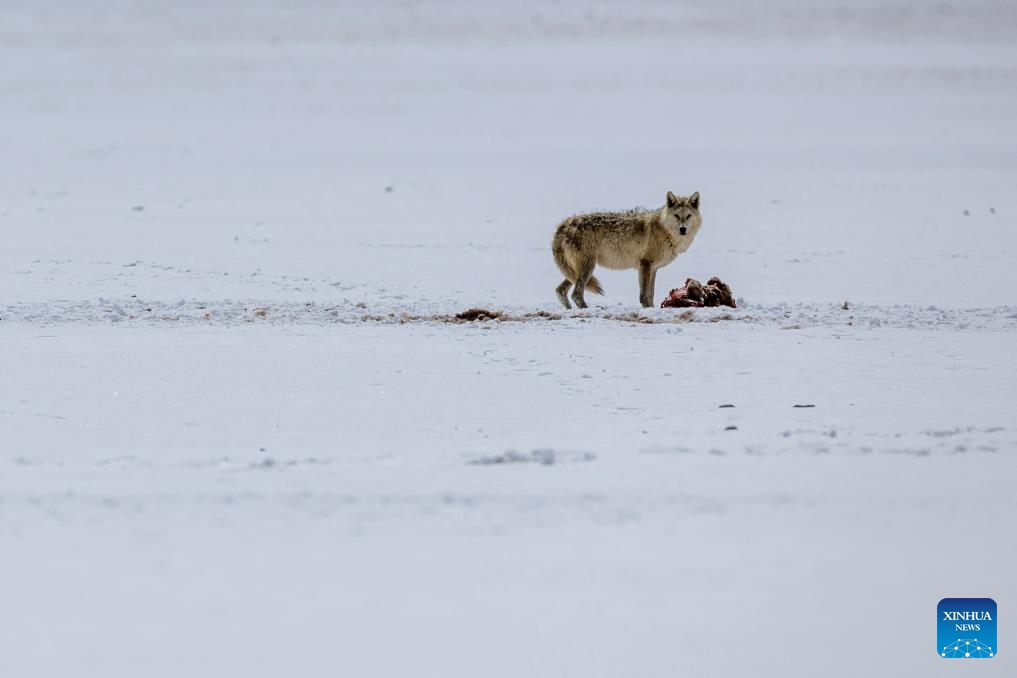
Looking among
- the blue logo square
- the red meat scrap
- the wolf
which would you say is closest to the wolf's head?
the wolf

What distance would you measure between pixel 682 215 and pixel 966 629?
6642 mm

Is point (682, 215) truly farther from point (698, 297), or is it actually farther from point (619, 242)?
point (698, 297)

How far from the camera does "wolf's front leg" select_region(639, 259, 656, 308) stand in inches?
446

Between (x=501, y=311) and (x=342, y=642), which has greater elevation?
(x=501, y=311)

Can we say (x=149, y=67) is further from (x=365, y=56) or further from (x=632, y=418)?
(x=632, y=418)

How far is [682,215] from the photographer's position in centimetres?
1137

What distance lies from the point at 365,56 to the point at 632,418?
32173 mm

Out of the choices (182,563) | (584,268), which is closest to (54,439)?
(182,563)

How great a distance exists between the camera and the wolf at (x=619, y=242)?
11273 millimetres

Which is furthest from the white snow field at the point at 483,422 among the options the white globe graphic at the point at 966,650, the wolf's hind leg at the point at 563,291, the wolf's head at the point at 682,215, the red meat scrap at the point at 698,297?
the wolf's head at the point at 682,215

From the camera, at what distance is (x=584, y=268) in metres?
11.3

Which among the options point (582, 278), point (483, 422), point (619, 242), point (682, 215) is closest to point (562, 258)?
point (582, 278)

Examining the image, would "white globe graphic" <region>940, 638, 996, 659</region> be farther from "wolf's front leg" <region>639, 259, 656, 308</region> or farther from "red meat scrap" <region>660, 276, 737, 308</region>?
"wolf's front leg" <region>639, 259, 656, 308</region>

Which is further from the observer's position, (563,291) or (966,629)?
(563,291)
